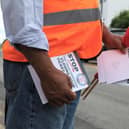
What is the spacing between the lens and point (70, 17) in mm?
1583

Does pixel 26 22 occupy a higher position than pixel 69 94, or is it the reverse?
pixel 26 22

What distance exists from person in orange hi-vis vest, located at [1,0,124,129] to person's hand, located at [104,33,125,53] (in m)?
0.24

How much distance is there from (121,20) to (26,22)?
2333cm

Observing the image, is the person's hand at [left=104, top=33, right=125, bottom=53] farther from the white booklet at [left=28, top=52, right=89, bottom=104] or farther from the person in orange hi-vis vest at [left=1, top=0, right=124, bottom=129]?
the white booklet at [left=28, top=52, right=89, bottom=104]

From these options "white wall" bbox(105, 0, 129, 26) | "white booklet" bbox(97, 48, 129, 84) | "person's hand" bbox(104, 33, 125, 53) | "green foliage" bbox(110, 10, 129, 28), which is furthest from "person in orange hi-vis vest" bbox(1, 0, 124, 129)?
"white wall" bbox(105, 0, 129, 26)

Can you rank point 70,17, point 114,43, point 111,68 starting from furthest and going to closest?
point 114,43
point 111,68
point 70,17

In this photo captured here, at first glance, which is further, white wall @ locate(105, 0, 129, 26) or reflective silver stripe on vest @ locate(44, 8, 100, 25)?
white wall @ locate(105, 0, 129, 26)

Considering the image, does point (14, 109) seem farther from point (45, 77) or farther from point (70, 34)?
point (70, 34)

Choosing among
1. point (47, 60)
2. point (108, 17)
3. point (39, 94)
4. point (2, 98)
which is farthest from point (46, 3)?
point (108, 17)

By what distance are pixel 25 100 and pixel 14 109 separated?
84mm

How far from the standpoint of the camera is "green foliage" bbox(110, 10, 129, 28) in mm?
23473

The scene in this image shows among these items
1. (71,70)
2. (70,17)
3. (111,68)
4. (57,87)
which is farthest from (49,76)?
(111,68)

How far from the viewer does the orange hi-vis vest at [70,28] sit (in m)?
1.56

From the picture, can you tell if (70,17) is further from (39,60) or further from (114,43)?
(114,43)
